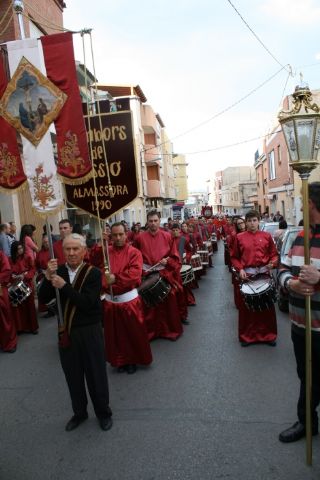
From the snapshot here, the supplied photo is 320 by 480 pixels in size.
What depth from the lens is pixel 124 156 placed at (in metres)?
5.66

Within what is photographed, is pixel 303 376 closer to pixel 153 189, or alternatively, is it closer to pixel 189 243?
pixel 189 243

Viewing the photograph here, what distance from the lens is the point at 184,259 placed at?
1048 cm

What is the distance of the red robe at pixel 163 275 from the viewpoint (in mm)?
6812

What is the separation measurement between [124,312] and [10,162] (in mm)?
2198

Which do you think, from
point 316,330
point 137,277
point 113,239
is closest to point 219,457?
point 316,330

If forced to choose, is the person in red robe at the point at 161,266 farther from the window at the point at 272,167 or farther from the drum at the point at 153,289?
the window at the point at 272,167

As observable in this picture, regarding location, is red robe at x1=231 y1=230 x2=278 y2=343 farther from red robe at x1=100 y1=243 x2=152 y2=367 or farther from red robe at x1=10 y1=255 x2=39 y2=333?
red robe at x1=10 y1=255 x2=39 y2=333

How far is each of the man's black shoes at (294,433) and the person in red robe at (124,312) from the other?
7.34ft

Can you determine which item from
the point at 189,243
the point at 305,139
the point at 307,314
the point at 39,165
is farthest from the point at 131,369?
the point at 189,243

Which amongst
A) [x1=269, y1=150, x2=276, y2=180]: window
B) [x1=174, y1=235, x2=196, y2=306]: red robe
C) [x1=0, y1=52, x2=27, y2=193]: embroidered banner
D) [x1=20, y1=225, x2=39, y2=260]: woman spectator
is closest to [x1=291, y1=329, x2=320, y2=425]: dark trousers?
Answer: [x1=0, y1=52, x2=27, y2=193]: embroidered banner

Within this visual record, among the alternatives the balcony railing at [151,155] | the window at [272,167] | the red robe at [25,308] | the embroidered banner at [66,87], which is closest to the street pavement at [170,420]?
the red robe at [25,308]

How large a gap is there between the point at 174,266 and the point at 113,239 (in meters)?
1.67

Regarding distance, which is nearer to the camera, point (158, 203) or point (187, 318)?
point (187, 318)

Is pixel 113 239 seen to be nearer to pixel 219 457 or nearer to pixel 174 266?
pixel 174 266
